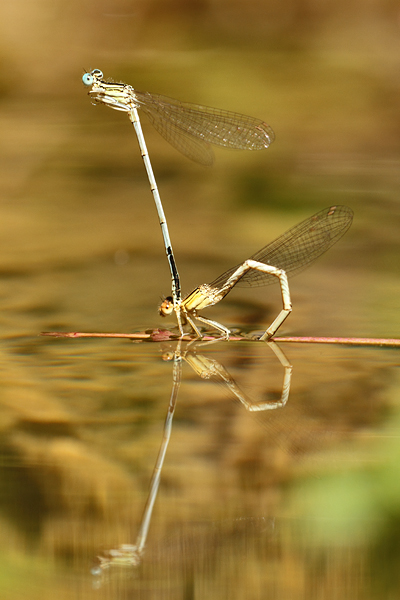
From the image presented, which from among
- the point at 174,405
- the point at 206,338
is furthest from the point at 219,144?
the point at 174,405

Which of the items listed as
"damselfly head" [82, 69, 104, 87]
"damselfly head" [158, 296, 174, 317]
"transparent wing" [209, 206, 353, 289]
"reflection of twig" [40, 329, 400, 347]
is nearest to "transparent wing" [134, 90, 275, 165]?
"damselfly head" [82, 69, 104, 87]

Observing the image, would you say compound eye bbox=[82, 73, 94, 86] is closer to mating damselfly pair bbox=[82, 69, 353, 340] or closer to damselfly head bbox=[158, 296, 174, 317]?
mating damselfly pair bbox=[82, 69, 353, 340]

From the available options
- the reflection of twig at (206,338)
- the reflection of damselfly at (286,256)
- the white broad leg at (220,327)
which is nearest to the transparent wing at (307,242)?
the reflection of damselfly at (286,256)

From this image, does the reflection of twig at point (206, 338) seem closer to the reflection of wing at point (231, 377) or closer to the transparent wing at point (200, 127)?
the reflection of wing at point (231, 377)

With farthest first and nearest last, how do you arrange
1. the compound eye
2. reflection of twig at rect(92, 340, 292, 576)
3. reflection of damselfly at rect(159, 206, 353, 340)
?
reflection of damselfly at rect(159, 206, 353, 340), the compound eye, reflection of twig at rect(92, 340, 292, 576)

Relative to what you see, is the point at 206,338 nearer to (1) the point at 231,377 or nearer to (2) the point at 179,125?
(1) the point at 231,377

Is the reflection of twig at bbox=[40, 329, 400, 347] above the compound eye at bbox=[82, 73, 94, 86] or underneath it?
underneath

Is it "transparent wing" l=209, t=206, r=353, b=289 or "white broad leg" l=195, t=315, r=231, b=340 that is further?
"transparent wing" l=209, t=206, r=353, b=289
